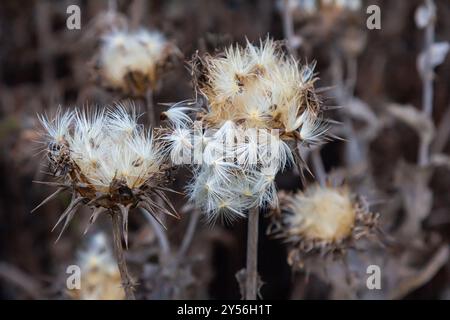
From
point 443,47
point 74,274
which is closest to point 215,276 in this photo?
point 74,274

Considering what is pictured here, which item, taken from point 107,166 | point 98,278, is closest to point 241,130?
point 107,166

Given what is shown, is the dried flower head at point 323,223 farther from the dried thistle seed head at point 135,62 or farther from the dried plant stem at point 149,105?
the dried thistle seed head at point 135,62

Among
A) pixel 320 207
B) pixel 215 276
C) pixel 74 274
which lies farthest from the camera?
pixel 215 276

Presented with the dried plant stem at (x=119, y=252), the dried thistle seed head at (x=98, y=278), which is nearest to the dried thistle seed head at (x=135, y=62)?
the dried thistle seed head at (x=98, y=278)

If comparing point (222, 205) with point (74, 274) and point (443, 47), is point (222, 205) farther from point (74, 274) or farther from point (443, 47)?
point (443, 47)

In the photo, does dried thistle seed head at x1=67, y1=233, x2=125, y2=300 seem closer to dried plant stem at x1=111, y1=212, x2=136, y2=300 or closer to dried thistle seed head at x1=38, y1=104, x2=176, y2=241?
dried plant stem at x1=111, y1=212, x2=136, y2=300

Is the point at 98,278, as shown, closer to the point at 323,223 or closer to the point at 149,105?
the point at 149,105
